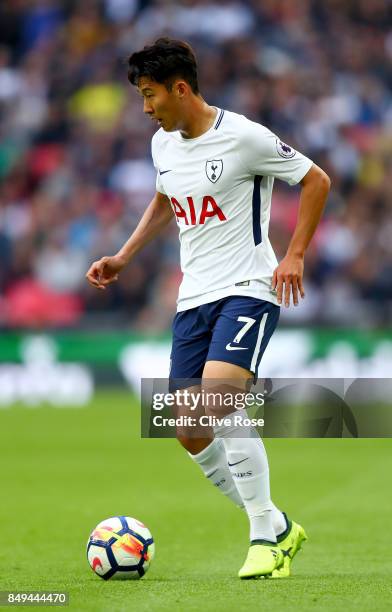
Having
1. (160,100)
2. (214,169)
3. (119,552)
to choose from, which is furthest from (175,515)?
(160,100)

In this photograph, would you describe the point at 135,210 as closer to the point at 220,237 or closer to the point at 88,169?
the point at 88,169

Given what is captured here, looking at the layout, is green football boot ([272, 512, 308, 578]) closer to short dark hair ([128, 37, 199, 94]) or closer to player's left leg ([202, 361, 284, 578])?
player's left leg ([202, 361, 284, 578])

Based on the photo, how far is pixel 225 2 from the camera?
20250 mm

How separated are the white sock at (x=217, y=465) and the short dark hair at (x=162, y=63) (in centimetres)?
173

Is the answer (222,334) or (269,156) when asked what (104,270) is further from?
(269,156)

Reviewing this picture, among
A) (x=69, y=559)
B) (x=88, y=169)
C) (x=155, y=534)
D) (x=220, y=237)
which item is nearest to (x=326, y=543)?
(x=155, y=534)

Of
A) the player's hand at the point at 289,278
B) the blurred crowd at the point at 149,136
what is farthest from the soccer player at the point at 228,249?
the blurred crowd at the point at 149,136

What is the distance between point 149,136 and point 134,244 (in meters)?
12.4

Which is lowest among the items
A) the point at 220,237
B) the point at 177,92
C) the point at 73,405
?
the point at 73,405

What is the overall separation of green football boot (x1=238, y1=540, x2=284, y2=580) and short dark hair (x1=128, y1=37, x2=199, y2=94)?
214 centimetres

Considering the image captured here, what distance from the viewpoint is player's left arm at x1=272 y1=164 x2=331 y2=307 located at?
5.63 metres

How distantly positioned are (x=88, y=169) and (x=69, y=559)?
12651 mm
